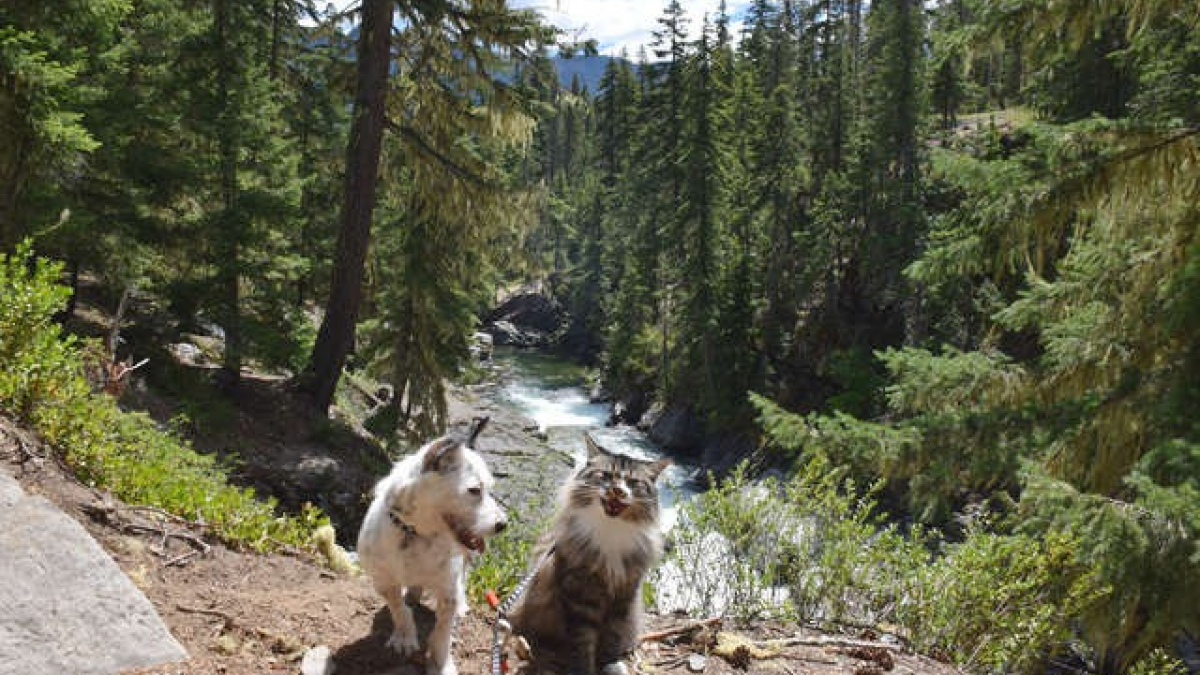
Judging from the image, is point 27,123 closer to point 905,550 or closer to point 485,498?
point 485,498

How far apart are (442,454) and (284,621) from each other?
1.70m

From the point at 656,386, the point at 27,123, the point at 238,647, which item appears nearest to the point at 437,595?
the point at 238,647

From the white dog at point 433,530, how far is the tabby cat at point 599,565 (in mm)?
515

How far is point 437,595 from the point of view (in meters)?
3.63

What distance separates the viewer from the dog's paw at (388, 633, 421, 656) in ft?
12.6

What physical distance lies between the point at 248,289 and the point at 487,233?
259 inches

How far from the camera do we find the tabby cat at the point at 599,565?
12.2ft

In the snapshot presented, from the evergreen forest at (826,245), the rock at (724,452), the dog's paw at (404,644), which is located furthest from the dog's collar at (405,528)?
the rock at (724,452)

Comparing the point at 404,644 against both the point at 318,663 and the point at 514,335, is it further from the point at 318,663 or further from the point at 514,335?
the point at 514,335

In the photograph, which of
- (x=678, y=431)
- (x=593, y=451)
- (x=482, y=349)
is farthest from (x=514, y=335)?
(x=593, y=451)

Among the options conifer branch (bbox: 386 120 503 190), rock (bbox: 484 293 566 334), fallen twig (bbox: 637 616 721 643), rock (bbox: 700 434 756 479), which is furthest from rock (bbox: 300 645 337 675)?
rock (bbox: 484 293 566 334)

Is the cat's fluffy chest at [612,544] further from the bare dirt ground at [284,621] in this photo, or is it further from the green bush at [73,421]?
the green bush at [73,421]

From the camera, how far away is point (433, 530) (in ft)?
11.7

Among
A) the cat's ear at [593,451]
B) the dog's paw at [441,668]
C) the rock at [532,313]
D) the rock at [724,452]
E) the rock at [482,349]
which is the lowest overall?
the rock at [724,452]
